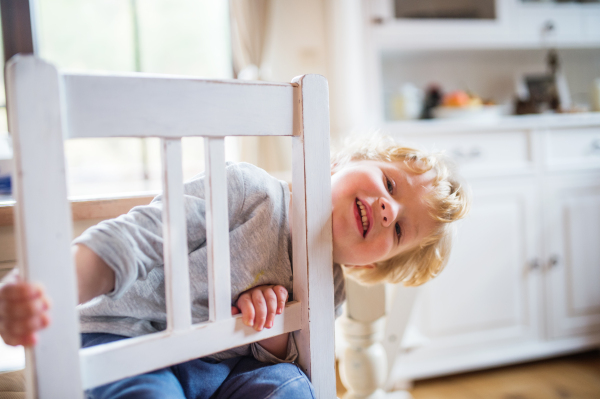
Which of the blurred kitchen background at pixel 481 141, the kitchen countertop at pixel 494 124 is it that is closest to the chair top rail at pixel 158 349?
the blurred kitchen background at pixel 481 141

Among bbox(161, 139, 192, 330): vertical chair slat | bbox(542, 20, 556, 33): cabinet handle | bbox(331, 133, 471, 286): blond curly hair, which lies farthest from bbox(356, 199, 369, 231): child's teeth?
bbox(542, 20, 556, 33): cabinet handle

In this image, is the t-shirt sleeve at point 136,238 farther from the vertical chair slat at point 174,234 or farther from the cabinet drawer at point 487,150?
the cabinet drawer at point 487,150

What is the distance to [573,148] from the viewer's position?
65.6 inches

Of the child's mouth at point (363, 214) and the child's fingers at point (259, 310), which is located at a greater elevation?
the child's mouth at point (363, 214)

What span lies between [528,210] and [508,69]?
0.86 m

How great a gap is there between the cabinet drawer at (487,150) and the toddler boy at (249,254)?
2.52ft

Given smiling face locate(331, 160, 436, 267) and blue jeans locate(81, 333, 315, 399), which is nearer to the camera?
blue jeans locate(81, 333, 315, 399)

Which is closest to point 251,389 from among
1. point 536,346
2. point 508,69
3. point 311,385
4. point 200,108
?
point 311,385

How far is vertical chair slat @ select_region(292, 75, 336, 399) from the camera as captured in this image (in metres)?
0.53

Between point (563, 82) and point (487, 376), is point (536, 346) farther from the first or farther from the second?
point (563, 82)

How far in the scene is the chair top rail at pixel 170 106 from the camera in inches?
15.6

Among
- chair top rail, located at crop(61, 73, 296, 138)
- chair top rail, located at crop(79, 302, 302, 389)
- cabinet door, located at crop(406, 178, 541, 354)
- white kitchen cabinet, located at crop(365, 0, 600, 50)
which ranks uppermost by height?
white kitchen cabinet, located at crop(365, 0, 600, 50)

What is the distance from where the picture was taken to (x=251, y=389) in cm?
59

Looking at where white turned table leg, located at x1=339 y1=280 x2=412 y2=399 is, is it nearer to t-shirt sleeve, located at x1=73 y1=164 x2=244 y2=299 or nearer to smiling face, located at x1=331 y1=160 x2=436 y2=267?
smiling face, located at x1=331 y1=160 x2=436 y2=267
